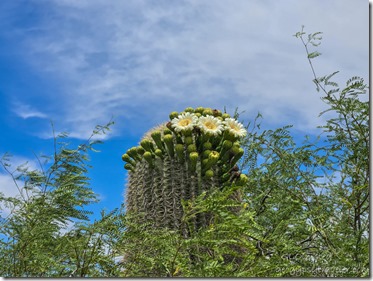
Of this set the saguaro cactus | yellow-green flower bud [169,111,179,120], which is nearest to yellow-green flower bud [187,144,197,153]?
the saguaro cactus

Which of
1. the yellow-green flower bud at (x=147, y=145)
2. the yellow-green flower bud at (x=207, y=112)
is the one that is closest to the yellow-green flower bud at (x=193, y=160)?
the yellow-green flower bud at (x=147, y=145)

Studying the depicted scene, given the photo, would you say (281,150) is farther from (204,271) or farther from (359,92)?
(204,271)

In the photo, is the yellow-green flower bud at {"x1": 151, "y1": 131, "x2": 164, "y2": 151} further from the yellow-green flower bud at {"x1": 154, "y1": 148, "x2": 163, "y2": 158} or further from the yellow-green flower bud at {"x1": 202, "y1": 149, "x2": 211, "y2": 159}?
the yellow-green flower bud at {"x1": 202, "y1": 149, "x2": 211, "y2": 159}

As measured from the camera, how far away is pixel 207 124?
4.00 metres

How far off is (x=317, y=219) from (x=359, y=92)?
908mm

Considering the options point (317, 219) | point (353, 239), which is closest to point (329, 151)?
point (317, 219)


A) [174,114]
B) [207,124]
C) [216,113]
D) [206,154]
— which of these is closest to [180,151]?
[206,154]

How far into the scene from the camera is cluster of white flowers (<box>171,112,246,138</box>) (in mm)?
3941

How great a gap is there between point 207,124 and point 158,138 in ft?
1.22

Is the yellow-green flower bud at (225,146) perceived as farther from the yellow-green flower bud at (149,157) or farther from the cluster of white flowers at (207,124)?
the yellow-green flower bud at (149,157)

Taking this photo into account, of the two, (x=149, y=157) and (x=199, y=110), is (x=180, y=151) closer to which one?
(x=149, y=157)

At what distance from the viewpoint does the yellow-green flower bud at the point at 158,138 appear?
4016 millimetres

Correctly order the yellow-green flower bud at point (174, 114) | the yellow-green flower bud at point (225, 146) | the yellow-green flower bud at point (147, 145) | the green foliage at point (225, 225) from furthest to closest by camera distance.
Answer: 1. the yellow-green flower bud at point (174, 114)
2. the yellow-green flower bud at point (147, 145)
3. the yellow-green flower bud at point (225, 146)
4. the green foliage at point (225, 225)

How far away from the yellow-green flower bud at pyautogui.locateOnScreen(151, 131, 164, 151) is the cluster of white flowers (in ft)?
0.41
